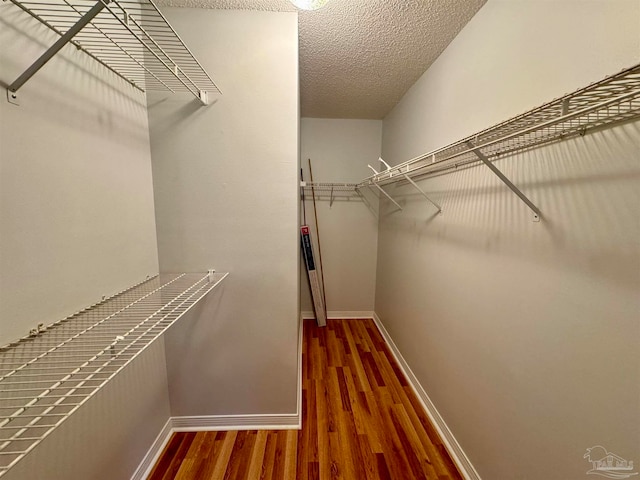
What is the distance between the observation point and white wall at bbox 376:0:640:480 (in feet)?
2.29

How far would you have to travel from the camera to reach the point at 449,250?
1.52 meters

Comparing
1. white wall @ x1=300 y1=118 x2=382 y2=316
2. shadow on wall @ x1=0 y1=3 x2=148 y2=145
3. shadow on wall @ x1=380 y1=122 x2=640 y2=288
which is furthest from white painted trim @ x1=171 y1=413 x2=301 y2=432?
shadow on wall @ x1=0 y1=3 x2=148 y2=145

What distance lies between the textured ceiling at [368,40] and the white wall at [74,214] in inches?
30.2

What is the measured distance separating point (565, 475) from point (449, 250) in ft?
3.29

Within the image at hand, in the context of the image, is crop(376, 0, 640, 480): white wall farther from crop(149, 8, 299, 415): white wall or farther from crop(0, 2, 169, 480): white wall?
crop(0, 2, 169, 480): white wall

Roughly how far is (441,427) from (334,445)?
69 cm

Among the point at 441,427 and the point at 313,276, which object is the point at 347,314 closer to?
the point at 313,276

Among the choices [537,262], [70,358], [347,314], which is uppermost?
[537,262]

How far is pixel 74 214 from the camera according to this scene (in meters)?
0.90

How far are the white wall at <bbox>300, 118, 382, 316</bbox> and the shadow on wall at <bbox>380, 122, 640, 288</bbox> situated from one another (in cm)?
171

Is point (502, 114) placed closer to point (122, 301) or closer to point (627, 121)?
point (627, 121)

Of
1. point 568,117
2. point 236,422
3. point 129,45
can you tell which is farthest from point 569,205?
point 236,422

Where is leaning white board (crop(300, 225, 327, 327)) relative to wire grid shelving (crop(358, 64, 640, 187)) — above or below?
below

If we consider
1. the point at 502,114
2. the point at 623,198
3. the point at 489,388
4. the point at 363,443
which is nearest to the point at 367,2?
the point at 502,114
